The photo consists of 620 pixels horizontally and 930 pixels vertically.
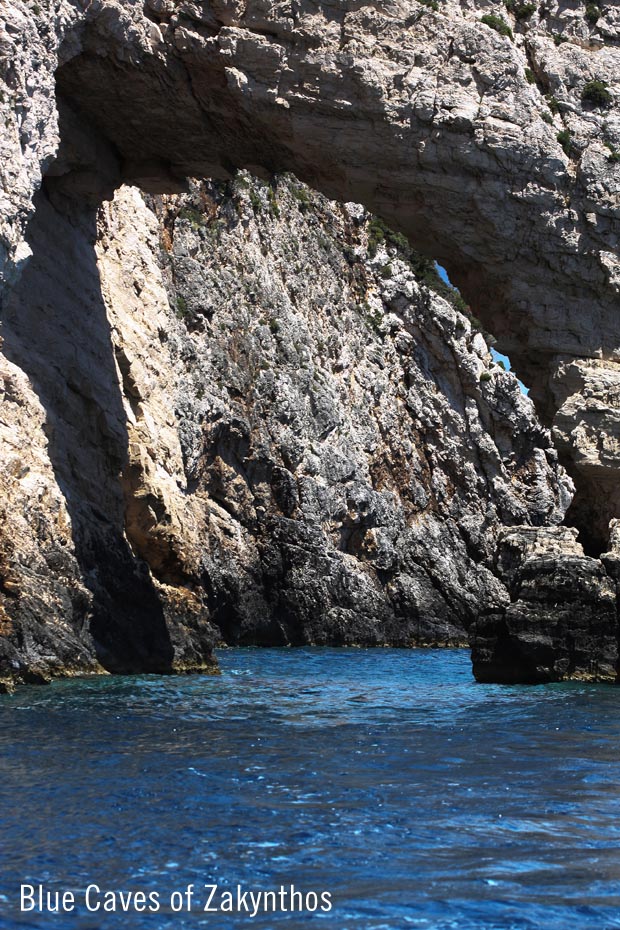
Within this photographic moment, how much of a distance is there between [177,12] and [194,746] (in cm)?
1277

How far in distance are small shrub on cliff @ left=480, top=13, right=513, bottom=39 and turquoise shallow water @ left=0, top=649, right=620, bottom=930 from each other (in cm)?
1219

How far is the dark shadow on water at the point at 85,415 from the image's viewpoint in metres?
20.8

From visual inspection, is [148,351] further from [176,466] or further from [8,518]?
[8,518]

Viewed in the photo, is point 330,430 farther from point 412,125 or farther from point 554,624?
point 412,125

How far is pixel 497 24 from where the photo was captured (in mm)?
20281

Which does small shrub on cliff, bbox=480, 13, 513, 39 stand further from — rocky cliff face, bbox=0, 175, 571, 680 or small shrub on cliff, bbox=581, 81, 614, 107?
rocky cliff face, bbox=0, 175, 571, 680

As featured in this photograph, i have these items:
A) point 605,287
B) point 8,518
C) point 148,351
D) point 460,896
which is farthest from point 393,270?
point 460,896

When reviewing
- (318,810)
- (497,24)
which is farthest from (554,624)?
(318,810)

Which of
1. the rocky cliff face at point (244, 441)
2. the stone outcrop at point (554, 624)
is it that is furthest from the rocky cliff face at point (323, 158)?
the stone outcrop at point (554, 624)

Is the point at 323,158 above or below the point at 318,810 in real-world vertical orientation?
above

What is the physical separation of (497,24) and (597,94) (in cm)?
247

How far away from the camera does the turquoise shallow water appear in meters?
6.87

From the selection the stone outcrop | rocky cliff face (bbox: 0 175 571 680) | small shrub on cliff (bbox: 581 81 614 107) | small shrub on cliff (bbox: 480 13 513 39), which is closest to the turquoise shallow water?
rocky cliff face (bbox: 0 175 571 680)

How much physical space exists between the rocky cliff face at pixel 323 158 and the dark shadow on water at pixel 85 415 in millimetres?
63
